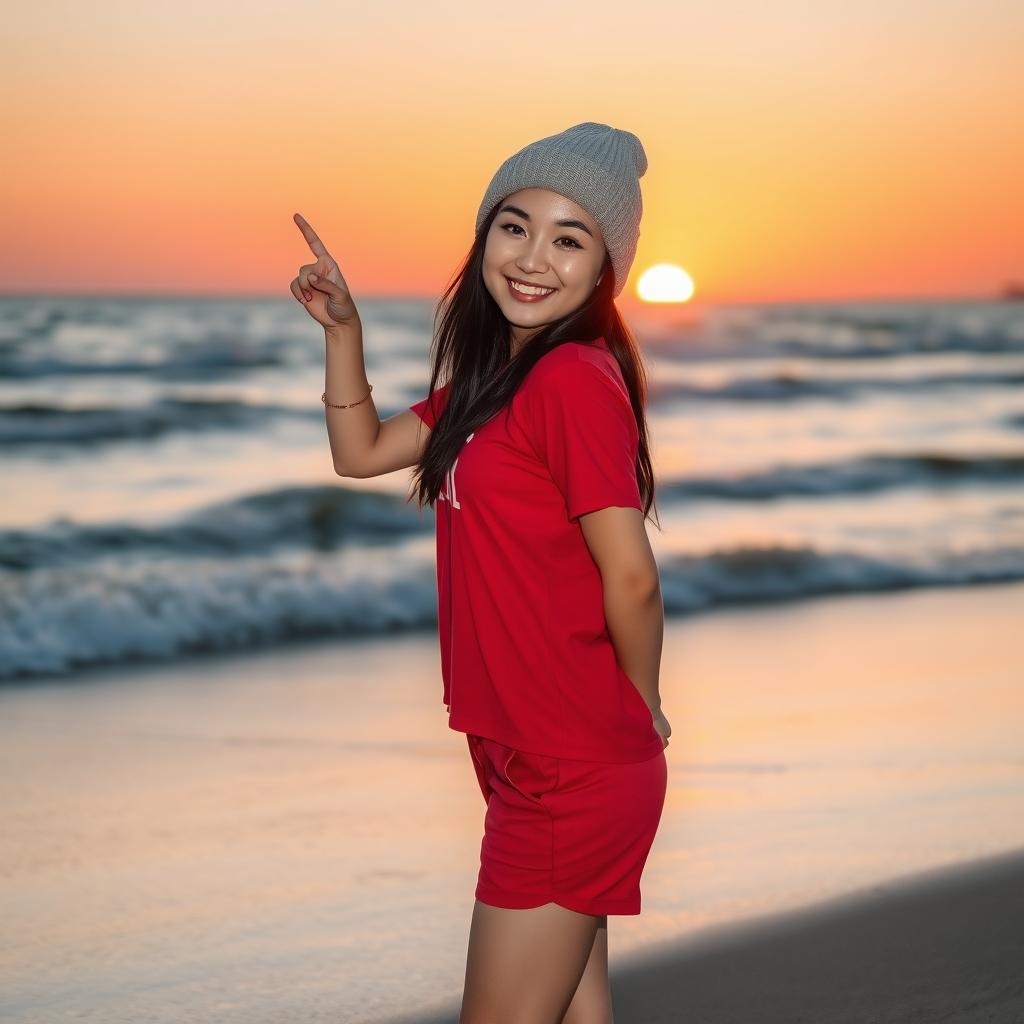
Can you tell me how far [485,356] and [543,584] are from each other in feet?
1.75

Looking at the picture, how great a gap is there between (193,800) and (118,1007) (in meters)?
1.55

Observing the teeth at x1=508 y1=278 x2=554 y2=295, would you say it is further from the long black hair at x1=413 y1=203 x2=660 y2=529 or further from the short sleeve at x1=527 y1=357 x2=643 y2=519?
the short sleeve at x1=527 y1=357 x2=643 y2=519

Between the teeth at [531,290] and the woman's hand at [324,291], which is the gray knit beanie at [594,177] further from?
the woman's hand at [324,291]

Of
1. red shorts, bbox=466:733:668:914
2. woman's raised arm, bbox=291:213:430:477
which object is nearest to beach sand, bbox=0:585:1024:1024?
red shorts, bbox=466:733:668:914

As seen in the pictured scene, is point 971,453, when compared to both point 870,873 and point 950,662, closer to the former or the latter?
point 950,662

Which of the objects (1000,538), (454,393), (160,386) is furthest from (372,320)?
(454,393)

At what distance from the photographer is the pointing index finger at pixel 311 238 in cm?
290

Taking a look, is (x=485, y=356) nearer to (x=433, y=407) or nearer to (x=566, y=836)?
(x=433, y=407)

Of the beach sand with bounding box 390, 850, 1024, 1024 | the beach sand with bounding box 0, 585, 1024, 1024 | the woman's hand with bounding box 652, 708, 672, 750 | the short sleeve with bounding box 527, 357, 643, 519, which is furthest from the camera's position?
the beach sand with bounding box 0, 585, 1024, 1024

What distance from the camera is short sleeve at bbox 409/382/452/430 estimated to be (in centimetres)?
284

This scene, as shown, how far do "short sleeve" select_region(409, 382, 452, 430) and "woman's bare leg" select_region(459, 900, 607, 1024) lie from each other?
89 cm

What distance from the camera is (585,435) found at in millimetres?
2324

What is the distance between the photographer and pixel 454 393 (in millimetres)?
2701

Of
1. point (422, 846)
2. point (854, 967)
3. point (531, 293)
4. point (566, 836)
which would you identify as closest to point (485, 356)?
point (531, 293)
